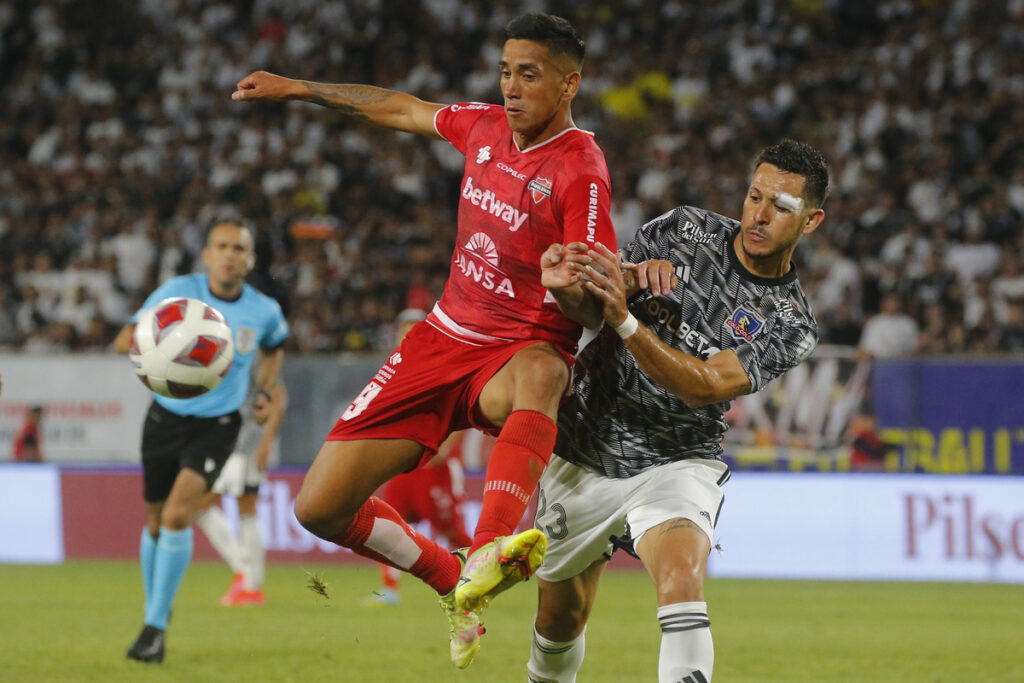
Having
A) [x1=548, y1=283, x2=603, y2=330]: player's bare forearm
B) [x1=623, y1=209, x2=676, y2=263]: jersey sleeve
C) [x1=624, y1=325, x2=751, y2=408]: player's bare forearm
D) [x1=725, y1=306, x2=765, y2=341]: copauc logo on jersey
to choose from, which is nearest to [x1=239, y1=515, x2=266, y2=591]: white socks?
[x1=623, y1=209, x2=676, y2=263]: jersey sleeve

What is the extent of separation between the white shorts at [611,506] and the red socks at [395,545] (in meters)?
0.47

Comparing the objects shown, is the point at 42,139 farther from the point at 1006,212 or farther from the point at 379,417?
the point at 379,417

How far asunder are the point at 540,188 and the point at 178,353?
2407mm

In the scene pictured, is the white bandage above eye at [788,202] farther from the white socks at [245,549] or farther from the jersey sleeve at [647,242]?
the white socks at [245,549]

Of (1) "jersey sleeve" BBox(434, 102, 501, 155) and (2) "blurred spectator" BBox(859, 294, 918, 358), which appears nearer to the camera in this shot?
(1) "jersey sleeve" BBox(434, 102, 501, 155)

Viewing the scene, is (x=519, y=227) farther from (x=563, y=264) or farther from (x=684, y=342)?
(x=684, y=342)

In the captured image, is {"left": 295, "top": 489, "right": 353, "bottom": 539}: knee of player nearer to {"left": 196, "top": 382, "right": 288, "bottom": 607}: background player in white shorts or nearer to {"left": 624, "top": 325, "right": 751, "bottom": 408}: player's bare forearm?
{"left": 624, "top": 325, "right": 751, "bottom": 408}: player's bare forearm

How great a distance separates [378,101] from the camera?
5.89 m

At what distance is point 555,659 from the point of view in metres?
5.58

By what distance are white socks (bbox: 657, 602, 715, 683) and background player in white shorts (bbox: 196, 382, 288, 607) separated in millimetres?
Result: 5798

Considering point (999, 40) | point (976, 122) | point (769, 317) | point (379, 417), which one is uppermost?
point (999, 40)

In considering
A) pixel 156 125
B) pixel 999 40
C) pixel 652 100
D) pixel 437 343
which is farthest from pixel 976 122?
pixel 437 343

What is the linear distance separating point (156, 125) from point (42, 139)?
5.66 feet

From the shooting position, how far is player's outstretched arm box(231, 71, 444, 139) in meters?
5.74
